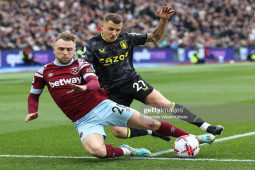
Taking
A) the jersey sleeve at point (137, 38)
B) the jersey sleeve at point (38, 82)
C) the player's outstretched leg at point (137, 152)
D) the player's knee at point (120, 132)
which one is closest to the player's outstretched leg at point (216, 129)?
the player's outstretched leg at point (137, 152)

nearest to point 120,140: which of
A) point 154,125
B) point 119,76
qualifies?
point 119,76

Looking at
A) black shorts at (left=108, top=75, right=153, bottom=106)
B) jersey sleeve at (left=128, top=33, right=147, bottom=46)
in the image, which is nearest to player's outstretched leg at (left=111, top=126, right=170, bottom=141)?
black shorts at (left=108, top=75, right=153, bottom=106)

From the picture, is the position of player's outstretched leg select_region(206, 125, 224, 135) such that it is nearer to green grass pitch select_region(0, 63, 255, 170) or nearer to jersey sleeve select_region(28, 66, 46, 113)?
green grass pitch select_region(0, 63, 255, 170)

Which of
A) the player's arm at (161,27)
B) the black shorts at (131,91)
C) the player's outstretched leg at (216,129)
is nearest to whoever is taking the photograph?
the player's outstretched leg at (216,129)

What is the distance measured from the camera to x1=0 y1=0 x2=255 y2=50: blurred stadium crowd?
3316 cm

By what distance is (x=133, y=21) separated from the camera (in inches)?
1626

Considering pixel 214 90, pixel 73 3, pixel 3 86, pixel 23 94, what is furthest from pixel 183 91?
pixel 73 3

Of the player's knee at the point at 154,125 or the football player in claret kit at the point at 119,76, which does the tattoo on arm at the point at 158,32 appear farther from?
the player's knee at the point at 154,125

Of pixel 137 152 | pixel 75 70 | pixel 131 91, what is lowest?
pixel 137 152

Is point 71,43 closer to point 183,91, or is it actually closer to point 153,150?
point 153,150

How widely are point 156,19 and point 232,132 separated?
35.4 meters

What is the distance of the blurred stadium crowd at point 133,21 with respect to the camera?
109 feet

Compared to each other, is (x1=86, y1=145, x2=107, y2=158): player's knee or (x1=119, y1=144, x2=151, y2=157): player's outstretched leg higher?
(x1=86, y1=145, x2=107, y2=158): player's knee

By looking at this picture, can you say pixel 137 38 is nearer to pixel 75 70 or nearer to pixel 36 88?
pixel 75 70
